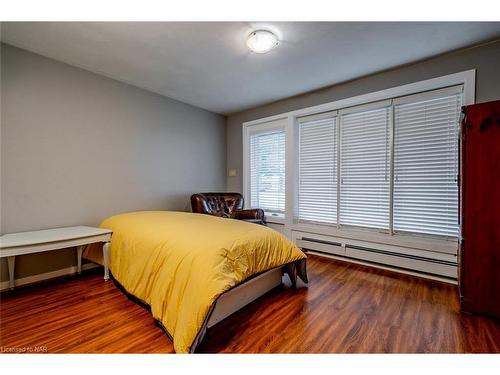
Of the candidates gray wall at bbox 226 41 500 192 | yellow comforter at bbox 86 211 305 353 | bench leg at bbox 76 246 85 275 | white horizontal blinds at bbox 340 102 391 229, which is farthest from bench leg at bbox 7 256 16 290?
white horizontal blinds at bbox 340 102 391 229

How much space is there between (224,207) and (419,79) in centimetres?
312

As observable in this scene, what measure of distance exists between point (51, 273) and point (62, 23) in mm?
2561

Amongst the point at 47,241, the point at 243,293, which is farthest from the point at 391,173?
the point at 47,241

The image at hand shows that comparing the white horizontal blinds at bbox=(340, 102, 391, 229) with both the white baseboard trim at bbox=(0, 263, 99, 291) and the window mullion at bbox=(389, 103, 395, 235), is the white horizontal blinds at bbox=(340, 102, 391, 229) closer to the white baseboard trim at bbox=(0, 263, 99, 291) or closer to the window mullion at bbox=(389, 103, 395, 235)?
the window mullion at bbox=(389, 103, 395, 235)

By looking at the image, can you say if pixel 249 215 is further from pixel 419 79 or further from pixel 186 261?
pixel 419 79

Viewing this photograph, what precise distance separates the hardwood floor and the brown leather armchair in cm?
136

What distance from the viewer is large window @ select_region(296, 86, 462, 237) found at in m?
2.44

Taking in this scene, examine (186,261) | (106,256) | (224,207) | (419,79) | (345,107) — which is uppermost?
(419,79)

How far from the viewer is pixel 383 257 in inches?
111

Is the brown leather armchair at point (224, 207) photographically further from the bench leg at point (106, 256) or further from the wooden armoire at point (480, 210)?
the wooden armoire at point (480, 210)

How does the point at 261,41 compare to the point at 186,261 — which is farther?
the point at 261,41

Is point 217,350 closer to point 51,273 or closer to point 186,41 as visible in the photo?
point 51,273

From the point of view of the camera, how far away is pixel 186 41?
2.14 meters
